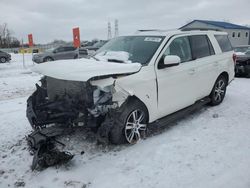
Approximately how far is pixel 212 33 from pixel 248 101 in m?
2.16

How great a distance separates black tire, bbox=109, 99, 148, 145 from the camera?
3.96m

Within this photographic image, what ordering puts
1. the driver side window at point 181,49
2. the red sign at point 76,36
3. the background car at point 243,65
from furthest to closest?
the red sign at point 76,36
the background car at point 243,65
the driver side window at point 181,49

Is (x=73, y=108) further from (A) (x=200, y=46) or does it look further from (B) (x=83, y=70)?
(A) (x=200, y=46)

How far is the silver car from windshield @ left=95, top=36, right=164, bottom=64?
16.2 metres

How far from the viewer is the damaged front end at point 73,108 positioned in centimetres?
383

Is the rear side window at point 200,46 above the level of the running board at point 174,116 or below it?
above

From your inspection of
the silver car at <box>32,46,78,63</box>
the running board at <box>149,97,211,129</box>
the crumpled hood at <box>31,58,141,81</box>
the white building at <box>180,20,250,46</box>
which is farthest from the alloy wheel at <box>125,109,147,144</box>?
the white building at <box>180,20,250,46</box>

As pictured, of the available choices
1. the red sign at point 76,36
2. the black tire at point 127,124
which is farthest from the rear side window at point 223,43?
the red sign at point 76,36

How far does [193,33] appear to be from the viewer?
555cm

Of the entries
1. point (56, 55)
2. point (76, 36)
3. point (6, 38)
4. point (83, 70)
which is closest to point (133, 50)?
point (83, 70)

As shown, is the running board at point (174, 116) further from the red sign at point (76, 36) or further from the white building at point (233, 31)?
the white building at point (233, 31)

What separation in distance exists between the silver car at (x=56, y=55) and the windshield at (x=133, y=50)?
16.2 m

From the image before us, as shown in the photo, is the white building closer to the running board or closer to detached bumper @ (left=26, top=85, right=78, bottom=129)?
the running board

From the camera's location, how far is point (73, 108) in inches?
160
